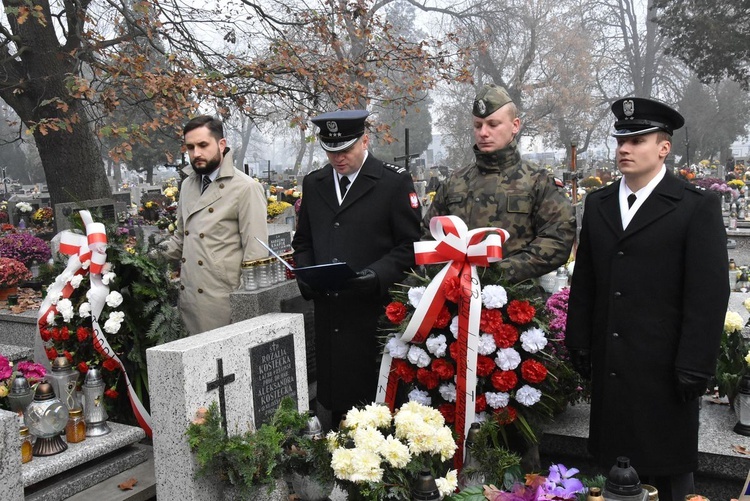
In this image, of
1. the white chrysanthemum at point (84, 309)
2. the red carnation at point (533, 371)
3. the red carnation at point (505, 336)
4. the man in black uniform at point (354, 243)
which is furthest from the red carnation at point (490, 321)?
the white chrysanthemum at point (84, 309)

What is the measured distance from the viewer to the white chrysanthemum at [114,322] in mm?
4363

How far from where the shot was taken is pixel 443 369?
139 inches

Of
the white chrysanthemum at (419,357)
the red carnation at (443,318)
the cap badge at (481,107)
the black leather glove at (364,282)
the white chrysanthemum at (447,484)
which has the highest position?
the cap badge at (481,107)

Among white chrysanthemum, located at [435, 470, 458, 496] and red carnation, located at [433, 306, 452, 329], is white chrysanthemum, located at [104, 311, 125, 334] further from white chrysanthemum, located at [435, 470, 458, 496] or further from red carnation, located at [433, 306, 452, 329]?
white chrysanthemum, located at [435, 470, 458, 496]

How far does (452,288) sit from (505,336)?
34 centimetres

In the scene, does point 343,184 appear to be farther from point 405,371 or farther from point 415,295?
point 405,371

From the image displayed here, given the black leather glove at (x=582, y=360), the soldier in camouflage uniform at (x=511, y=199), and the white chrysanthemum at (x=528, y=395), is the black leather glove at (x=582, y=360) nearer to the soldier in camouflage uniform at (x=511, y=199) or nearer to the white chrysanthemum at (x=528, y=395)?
the white chrysanthemum at (x=528, y=395)

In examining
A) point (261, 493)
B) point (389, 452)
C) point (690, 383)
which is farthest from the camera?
point (261, 493)

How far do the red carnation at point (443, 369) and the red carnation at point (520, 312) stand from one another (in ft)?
1.29

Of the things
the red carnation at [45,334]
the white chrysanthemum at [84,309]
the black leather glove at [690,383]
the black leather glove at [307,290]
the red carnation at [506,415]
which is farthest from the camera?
the red carnation at [45,334]

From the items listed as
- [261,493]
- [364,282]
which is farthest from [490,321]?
[261,493]

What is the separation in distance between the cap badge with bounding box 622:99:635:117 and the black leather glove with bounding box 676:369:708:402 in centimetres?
113

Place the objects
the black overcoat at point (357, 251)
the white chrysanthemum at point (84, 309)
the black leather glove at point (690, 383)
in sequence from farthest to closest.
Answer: the white chrysanthemum at point (84, 309)
the black overcoat at point (357, 251)
the black leather glove at point (690, 383)

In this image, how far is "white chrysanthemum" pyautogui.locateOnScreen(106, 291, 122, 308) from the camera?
14.5ft
